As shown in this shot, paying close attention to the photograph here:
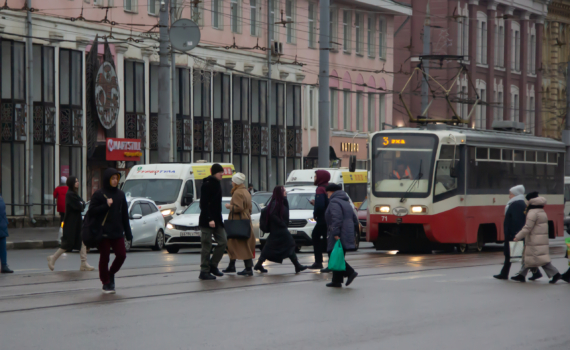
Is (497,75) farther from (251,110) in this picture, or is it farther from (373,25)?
(251,110)

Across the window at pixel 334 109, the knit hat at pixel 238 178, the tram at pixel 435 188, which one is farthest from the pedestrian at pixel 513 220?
the window at pixel 334 109

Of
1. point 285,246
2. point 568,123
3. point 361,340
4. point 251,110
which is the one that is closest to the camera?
point 361,340

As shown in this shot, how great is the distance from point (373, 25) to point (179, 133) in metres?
18.7

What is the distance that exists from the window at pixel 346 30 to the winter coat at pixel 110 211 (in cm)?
4252

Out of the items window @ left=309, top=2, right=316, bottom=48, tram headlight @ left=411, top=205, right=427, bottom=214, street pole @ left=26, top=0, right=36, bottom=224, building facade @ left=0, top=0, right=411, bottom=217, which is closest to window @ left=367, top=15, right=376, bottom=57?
building facade @ left=0, top=0, right=411, bottom=217

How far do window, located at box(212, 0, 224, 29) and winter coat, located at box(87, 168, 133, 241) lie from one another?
33.0 m

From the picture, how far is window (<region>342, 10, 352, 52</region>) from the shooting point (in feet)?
181

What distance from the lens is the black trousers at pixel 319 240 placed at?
57.7 feet

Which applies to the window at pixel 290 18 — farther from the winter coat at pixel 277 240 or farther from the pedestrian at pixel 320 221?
the winter coat at pixel 277 240

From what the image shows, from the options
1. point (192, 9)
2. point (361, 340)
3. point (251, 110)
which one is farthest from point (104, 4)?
point (361, 340)

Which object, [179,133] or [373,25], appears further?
[373,25]

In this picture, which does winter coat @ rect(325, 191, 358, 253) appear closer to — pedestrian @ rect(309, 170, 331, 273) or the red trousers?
pedestrian @ rect(309, 170, 331, 273)

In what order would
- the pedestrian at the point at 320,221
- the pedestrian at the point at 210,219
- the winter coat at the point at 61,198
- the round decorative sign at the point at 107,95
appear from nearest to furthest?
the pedestrian at the point at 210,219 < the pedestrian at the point at 320,221 < the winter coat at the point at 61,198 < the round decorative sign at the point at 107,95

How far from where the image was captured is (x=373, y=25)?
58375mm
